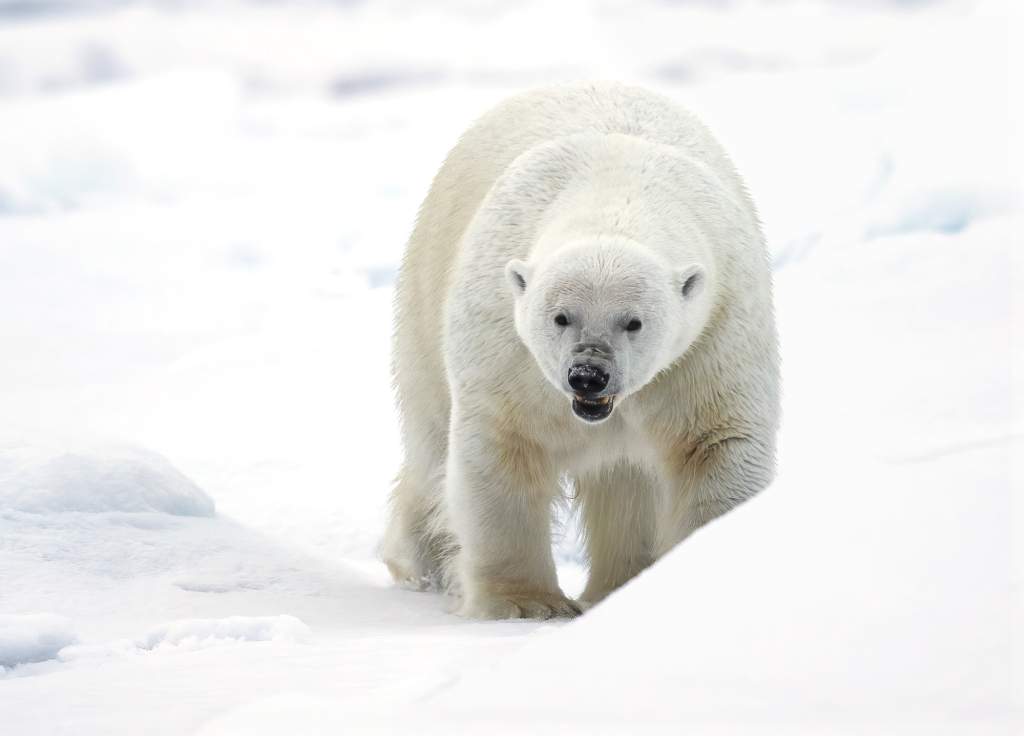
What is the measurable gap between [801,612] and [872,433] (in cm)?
91

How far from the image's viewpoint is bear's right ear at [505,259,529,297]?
3.11 metres

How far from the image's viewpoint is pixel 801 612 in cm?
155

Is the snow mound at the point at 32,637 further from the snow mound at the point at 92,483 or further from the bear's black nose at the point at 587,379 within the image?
the snow mound at the point at 92,483

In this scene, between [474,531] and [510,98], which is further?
[510,98]

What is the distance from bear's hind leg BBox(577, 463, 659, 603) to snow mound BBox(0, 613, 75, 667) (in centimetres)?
198

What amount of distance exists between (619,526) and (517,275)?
1445 mm

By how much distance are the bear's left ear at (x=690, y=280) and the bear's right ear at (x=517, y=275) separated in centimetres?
44

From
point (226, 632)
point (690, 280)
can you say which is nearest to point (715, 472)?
point (690, 280)

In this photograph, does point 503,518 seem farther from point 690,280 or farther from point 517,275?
point 690,280

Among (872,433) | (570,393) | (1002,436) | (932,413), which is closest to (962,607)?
(1002,436)

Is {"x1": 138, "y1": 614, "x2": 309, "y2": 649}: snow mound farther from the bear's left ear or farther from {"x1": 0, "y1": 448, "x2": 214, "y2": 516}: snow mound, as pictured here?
{"x1": 0, "y1": 448, "x2": 214, "y2": 516}: snow mound

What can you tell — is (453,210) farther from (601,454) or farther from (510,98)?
(601,454)

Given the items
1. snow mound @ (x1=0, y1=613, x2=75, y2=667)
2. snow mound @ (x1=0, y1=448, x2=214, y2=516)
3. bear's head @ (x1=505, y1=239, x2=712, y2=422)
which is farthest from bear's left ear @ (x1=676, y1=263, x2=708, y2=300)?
snow mound @ (x1=0, y1=448, x2=214, y2=516)

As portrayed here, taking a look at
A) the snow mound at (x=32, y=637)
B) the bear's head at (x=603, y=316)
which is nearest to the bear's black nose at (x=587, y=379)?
the bear's head at (x=603, y=316)
